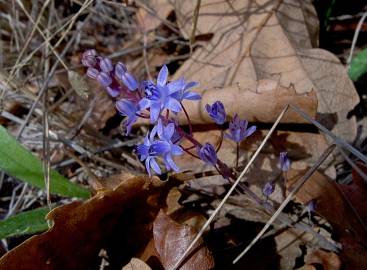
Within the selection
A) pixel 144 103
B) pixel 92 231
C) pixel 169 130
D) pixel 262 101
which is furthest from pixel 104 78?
pixel 262 101

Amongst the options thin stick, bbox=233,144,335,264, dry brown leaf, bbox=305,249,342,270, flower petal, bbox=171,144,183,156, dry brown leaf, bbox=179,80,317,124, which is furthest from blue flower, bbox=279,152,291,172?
flower petal, bbox=171,144,183,156

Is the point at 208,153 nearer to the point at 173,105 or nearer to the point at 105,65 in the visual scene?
the point at 173,105

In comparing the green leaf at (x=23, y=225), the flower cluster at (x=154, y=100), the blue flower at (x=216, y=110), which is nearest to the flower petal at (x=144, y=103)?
the flower cluster at (x=154, y=100)

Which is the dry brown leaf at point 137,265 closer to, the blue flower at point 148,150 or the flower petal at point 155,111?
the blue flower at point 148,150

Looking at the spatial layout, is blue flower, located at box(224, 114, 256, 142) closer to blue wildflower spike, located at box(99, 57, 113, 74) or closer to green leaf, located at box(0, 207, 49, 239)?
blue wildflower spike, located at box(99, 57, 113, 74)

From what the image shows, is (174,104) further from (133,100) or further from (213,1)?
(213,1)

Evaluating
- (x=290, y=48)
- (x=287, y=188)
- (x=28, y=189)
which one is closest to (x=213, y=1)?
(x=290, y=48)
